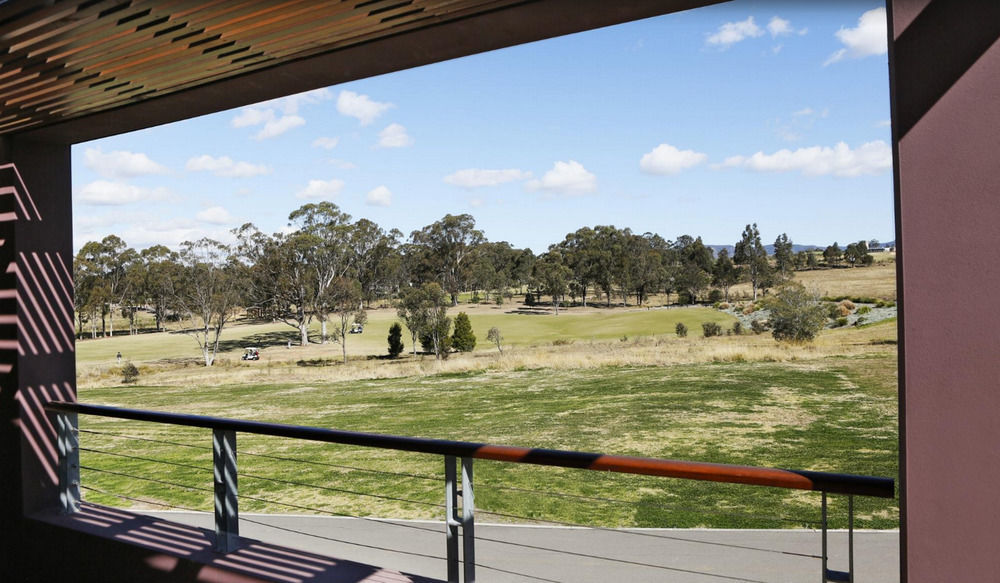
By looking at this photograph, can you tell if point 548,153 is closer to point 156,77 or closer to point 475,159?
point 475,159

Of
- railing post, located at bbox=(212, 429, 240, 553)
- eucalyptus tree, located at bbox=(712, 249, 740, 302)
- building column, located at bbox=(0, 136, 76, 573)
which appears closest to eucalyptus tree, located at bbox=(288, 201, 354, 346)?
eucalyptus tree, located at bbox=(712, 249, 740, 302)

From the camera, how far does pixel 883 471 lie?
17609 millimetres

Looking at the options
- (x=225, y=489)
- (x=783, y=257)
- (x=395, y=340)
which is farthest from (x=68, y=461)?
(x=783, y=257)

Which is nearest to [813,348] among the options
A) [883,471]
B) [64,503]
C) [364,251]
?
[883,471]

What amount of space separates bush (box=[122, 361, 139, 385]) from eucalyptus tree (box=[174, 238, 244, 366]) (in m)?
4.50

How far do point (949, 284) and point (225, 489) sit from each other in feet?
7.57

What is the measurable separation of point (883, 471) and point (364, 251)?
28.6m

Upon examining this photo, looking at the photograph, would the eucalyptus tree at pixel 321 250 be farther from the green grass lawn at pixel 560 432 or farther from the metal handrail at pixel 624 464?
the metal handrail at pixel 624 464

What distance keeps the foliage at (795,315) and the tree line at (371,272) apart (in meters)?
5.37

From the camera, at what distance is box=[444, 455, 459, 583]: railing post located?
82.2 inches

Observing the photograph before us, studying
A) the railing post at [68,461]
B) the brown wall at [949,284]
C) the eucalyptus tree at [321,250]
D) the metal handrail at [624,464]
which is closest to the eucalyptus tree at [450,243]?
the eucalyptus tree at [321,250]

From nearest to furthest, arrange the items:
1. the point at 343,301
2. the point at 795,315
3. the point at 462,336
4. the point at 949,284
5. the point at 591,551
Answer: the point at 949,284, the point at 591,551, the point at 795,315, the point at 462,336, the point at 343,301

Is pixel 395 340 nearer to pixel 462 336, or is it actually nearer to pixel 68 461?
pixel 462 336

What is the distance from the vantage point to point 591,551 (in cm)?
752
